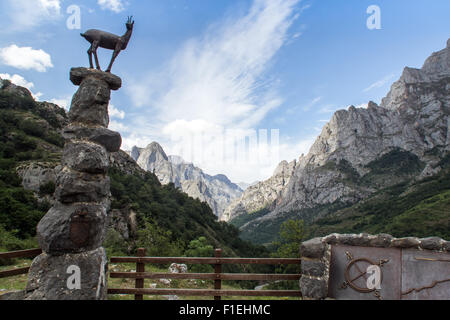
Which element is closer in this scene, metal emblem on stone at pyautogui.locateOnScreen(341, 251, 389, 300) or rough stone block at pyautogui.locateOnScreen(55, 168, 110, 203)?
rough stone block at pyautogui.locateOnScreen(55, 168, 110, 203)

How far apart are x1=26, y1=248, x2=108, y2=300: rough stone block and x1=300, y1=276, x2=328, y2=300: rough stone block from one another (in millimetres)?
4911

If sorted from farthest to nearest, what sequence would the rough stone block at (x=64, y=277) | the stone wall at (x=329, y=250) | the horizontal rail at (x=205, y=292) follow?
the horizontal rail at (x=205, y=292), the stone wall at (x=329, y=250), the rough stone block at (x=64, y=277)

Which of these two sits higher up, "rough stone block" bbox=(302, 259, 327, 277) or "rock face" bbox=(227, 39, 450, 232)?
"rock face" bbox=(227, 39, 450, 232)

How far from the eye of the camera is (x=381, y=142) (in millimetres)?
167625

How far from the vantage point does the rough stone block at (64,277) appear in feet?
17.3

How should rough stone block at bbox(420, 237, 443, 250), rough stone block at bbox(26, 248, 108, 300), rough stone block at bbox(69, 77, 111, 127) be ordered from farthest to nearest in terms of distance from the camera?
rough stone block at bbox(69, 77, 111, 127) < rough stone block at bbox(420, 237, 443, 250) < rough stone block at bbox(26, 248, 108, 300)

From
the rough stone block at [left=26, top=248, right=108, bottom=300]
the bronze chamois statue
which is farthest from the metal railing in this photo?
the bronze chamois statue

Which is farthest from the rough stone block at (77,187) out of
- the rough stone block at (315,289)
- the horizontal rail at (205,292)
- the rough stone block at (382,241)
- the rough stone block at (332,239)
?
the rough stone block at (382,241)

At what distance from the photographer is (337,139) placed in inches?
7456

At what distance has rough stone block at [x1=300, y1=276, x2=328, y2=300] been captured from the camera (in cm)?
643

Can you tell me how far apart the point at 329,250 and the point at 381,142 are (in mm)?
190052

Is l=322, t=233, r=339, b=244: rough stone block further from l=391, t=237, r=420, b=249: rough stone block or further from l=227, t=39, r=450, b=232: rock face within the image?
l=227, t=39, r=450, b=232: rock face

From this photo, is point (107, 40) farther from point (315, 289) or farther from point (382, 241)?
point (382, 241)

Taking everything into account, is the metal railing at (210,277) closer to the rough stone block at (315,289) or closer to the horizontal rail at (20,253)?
the rough stone block at (315,289)
